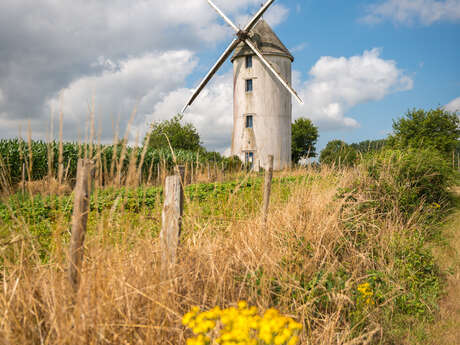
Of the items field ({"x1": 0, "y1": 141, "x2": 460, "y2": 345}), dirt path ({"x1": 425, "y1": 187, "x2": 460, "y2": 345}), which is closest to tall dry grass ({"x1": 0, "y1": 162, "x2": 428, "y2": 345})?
field ({"x1": 0, "y1": 141, "x2": 460, "y2": 345})

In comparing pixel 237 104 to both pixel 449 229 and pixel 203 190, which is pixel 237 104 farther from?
pixel 449 229

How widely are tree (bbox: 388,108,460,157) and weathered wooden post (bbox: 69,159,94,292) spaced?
1592 centimetres

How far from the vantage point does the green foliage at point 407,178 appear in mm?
7391

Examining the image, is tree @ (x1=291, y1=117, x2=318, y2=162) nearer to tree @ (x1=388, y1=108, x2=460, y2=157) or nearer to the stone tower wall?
the stone tower wall

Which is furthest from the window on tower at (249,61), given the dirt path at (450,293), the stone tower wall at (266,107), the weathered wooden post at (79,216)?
the weathered wooden post at (79,216)

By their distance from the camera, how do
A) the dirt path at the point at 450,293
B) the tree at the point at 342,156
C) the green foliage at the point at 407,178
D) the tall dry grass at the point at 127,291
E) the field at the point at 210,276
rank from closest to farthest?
the tall dry grass at the point at 127,291 → the field at the point at 210,276 → the dirt path at the point at 450,293 → the green foliage at the point at 407,178 → the tree at the point at 342,156

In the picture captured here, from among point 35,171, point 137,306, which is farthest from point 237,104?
point 137,306

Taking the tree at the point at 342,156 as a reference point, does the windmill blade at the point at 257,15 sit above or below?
above

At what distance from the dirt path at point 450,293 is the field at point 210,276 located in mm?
112

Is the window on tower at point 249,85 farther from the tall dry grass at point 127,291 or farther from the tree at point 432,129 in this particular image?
the tall dry grass at point 127,291

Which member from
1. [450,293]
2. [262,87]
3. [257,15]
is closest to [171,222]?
[450,293]

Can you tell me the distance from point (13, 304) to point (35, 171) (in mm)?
13354

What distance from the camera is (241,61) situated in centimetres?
2150

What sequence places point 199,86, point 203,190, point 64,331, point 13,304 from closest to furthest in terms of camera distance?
point 64,331 → point 13,304 → point 203,190 → point 199,86
